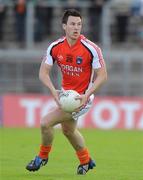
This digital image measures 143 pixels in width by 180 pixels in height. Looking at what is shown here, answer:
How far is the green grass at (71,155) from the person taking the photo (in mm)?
11008

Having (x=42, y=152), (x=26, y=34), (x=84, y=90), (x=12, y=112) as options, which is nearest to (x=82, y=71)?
(x=84, y=90)

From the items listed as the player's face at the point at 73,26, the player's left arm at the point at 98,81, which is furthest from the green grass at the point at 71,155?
the player's face at the point at 73,26

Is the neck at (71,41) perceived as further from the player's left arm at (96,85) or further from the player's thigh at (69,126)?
the player's thigh at (69,126)

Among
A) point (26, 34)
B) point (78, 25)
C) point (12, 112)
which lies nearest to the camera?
point (78, 25)

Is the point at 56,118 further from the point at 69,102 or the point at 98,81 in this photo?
the point at 98,81

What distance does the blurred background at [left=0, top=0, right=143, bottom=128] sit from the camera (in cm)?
2414

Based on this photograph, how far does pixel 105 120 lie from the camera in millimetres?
23250

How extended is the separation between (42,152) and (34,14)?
15.2 m

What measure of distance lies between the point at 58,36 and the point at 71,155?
39.7 feet

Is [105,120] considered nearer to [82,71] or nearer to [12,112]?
[12,112]

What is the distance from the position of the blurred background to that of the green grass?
103 inches

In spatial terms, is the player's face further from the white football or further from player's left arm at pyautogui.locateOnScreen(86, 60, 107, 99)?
the white football

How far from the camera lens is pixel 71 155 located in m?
14.7

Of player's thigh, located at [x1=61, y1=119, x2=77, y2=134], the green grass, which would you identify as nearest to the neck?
player's thigh, located at [x1=61, y1=119, x2=77, y2=134]
